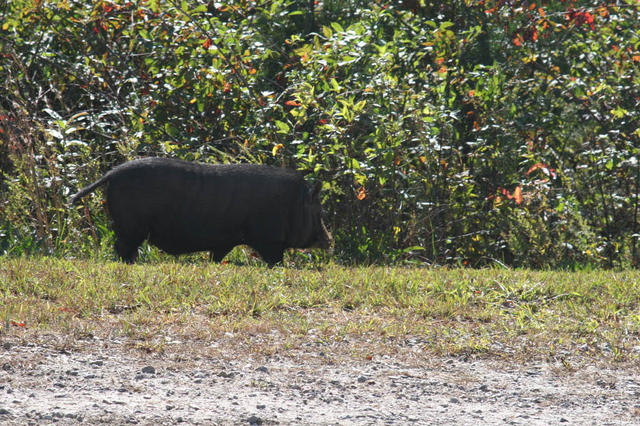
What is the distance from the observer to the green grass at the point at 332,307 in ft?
18.7

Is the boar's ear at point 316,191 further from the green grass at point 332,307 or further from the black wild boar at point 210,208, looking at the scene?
the green grass at point 332,307

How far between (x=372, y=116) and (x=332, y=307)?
123 inches

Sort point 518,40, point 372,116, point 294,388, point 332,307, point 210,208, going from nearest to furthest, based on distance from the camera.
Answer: point 294,388 < point 332,307 < point 210,208 < point 372,116 < point 518,40

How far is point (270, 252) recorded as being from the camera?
8430mm

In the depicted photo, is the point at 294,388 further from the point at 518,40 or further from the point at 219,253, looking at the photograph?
the point at 518,40

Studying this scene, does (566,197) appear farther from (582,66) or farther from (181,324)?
(181,324)

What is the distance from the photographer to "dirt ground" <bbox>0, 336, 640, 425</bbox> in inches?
172

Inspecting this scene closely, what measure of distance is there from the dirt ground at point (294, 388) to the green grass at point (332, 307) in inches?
8.8

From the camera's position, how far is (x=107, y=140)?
406 inches

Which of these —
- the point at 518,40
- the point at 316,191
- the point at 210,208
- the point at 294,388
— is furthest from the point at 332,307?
the point at 518,40

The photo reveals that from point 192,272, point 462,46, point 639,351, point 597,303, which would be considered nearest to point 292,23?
point 462,46

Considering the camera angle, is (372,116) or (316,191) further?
(372,116)

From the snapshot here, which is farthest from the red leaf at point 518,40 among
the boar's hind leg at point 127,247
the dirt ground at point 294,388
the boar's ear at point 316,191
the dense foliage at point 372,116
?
the dirt ground at point 294,388

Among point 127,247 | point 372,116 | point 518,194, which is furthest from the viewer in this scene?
point 372,116
